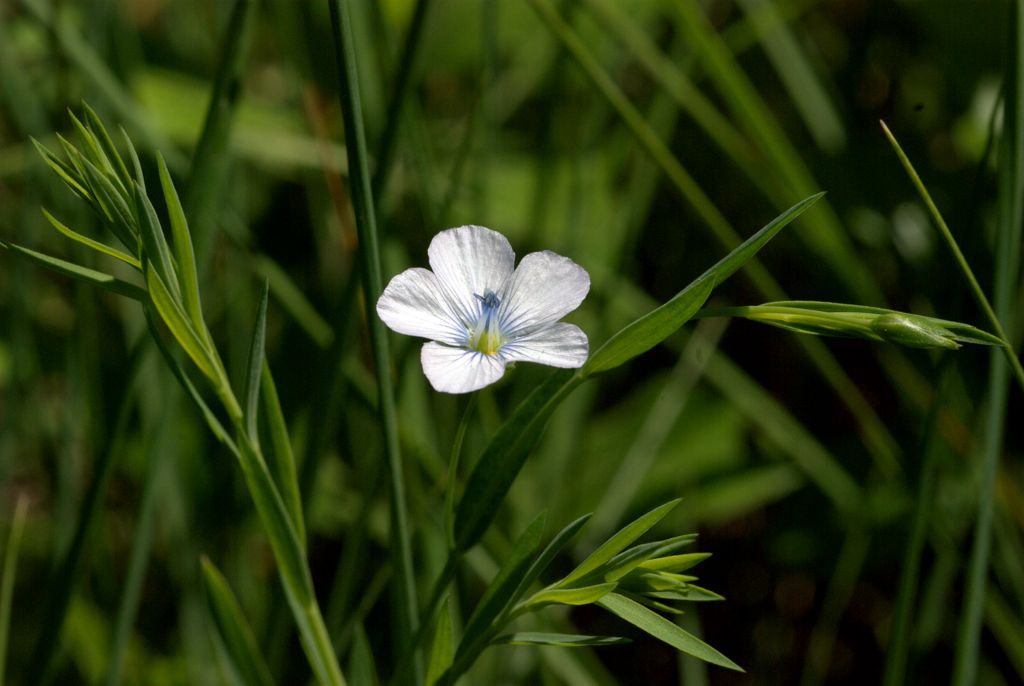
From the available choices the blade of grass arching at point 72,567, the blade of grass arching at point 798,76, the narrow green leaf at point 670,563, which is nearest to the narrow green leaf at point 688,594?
the narrow green leaf at point 670,563

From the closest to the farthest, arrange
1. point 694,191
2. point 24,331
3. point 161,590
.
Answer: point 694,191, point 24,331, point 161,590

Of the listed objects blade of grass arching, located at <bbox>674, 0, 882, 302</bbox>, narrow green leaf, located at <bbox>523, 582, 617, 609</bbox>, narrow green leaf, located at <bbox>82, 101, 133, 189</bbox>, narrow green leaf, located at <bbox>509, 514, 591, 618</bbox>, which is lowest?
narrow green leaf, located at <bbox>523, 582, 617, 609</bbox>

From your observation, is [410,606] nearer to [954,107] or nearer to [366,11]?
[366,11]

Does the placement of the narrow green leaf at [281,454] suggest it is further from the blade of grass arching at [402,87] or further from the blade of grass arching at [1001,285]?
the blade of grass arching at [1001,285]

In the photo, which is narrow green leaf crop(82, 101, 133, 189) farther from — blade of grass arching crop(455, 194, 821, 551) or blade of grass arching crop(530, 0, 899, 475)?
blade of grass arching crop(530, 0, 899, 475)

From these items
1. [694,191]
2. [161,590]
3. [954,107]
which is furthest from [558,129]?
[161,590]

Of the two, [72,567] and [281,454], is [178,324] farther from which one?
[72,567]

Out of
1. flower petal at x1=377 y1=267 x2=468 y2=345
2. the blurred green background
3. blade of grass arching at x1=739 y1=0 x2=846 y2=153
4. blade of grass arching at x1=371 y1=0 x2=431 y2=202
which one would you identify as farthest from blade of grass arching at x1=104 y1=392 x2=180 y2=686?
blade of grass arching at x1=739 y1=0 x2=846 y2=153
